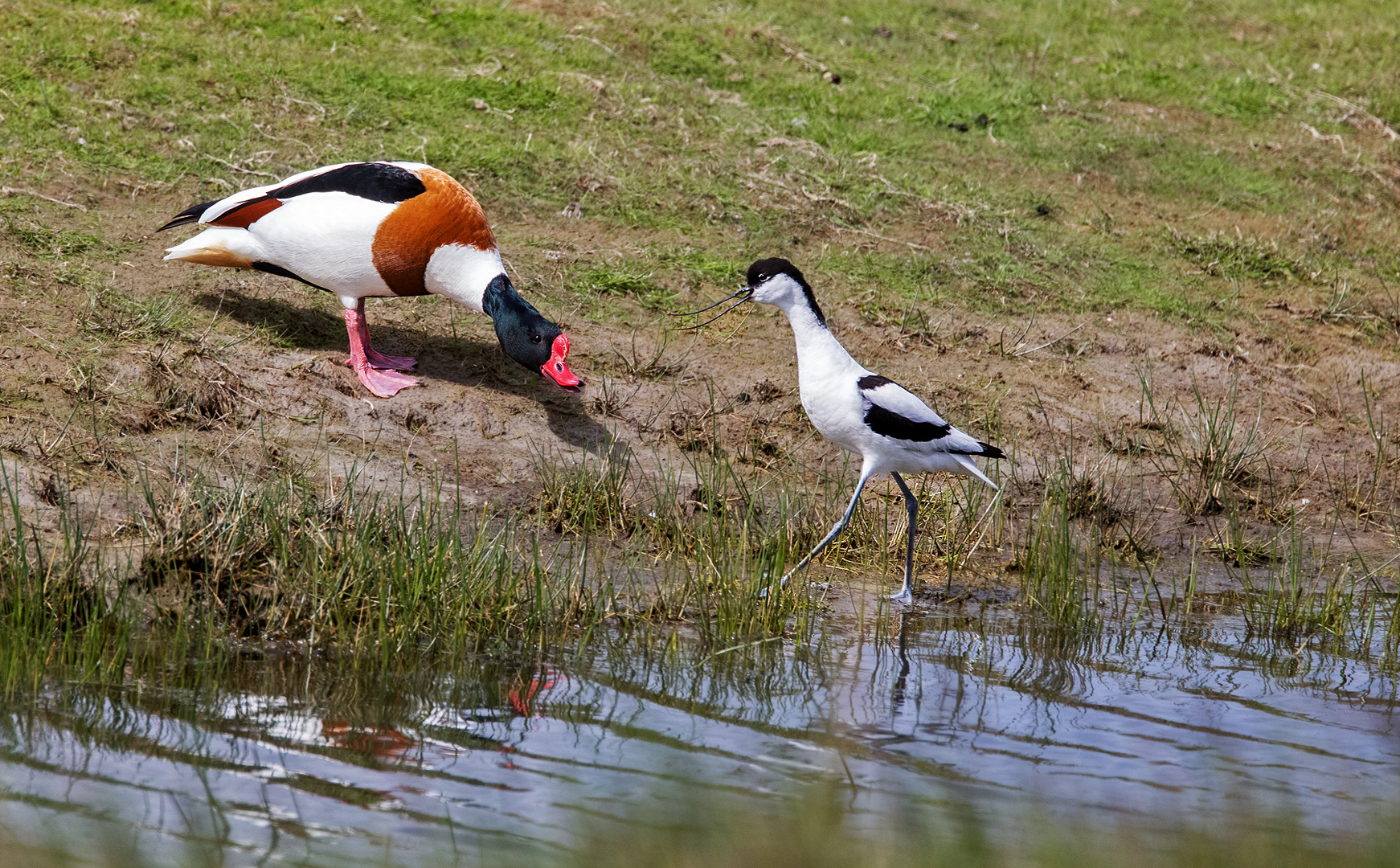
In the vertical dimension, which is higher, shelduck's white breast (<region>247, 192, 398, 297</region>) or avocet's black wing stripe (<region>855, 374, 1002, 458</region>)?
shelduck's white breast (<region>247, 192, 398, 297</region>)

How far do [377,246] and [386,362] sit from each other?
0.69 m

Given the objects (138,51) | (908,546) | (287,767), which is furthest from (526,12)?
(287,767)

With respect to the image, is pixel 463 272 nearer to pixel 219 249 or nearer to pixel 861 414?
pixel 219 249

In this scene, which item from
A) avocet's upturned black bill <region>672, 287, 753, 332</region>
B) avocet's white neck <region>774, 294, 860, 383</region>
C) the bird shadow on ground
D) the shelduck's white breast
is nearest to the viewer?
avocet's white neck <region>774, 294, 860, 383</region>

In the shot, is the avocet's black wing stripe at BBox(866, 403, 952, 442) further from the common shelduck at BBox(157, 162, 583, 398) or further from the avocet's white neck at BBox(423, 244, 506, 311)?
the avocet's white neck at BBox(423, 244, 506, 311)

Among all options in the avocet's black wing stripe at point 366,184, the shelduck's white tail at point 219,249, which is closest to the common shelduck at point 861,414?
the avocet's black wing stripe at point 366,184

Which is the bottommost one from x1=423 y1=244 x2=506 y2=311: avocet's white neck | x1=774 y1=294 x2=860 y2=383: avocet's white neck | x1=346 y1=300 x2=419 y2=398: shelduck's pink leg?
x1=346 y1=300 x2=419 y2=398: shelduck's pink leg

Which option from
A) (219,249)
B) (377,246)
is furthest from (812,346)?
(219,249)

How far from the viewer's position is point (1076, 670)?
4684mm

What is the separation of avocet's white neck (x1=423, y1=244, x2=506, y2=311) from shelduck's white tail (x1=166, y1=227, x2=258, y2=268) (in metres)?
0.84

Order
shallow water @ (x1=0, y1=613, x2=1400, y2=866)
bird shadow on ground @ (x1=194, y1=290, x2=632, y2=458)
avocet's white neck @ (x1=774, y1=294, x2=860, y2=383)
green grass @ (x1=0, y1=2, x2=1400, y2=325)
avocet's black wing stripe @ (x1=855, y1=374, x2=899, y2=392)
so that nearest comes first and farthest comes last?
shallow water @ (x1=0, y1=613, x2=1400, y2=866) → avocet's black wing stripe @ (x1=855, y1=374, x2=899, y2=392) → avocet's white neck @ (x1=774, y1=294, x2=860, y2=383) → bird shadow on ground @ (x1=194, y1=290, x2=632, y2=458) → green grass @ (x1=0, y1=2, x2=1400, y2=325)

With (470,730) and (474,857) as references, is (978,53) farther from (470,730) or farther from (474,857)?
(474,857)

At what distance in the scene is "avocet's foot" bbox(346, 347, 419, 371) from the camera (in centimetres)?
652

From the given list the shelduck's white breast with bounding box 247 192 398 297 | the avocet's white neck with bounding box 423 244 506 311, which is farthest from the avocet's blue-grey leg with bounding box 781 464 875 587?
the shelduck's white breast with bounding box 247 192 398 297
